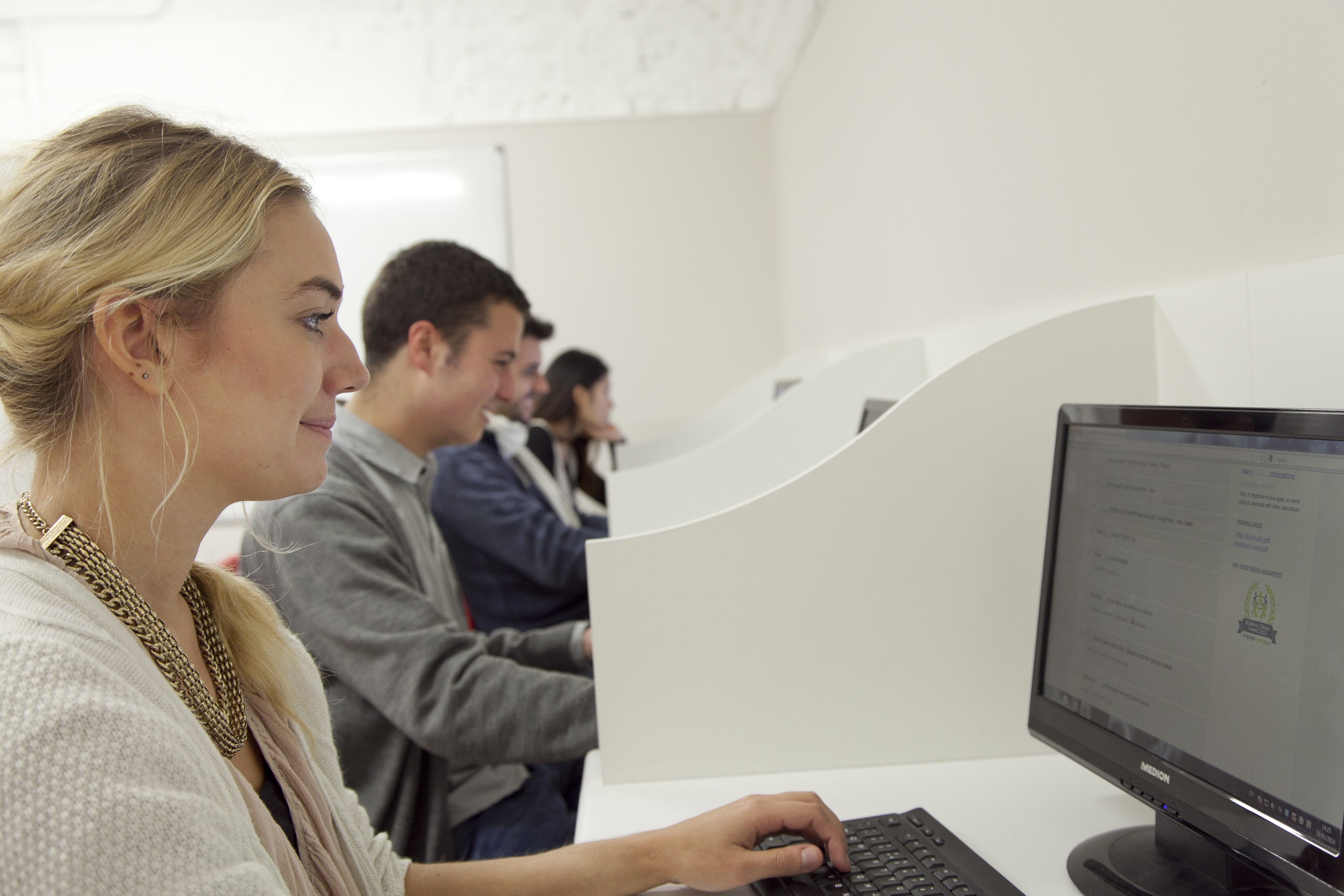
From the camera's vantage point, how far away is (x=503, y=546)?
1.79m

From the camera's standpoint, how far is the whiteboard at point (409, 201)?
3.61 meters

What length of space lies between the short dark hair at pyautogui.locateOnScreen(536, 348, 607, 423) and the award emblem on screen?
8.29 feet

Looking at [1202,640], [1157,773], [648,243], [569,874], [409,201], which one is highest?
[409,201]

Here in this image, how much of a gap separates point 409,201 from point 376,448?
8.33 ft

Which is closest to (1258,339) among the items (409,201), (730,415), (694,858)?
(694,858)

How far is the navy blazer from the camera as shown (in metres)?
1.78

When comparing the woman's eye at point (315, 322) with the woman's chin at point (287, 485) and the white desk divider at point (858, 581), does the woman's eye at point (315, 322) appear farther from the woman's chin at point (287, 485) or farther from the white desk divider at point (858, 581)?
the white desk divider at point (858, 581)

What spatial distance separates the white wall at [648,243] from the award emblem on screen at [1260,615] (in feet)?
10.2

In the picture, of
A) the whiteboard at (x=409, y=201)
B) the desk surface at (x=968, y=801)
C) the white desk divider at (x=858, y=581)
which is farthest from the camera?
the whiteboard at (x=409, y=201)

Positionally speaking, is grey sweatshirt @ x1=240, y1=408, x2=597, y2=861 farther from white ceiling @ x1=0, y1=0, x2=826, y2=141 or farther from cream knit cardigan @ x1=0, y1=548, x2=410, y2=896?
white ceiling @ x1=0, y1=0, x2=826, y2=141

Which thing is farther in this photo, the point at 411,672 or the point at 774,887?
the point at 411,672

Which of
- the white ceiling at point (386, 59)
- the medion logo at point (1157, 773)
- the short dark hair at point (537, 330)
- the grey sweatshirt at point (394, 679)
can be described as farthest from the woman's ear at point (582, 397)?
the medion logo at point (1157, 773)

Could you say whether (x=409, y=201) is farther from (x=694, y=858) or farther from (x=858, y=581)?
A: (x=694, y=858)

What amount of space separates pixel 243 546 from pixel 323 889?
24.1 inches
